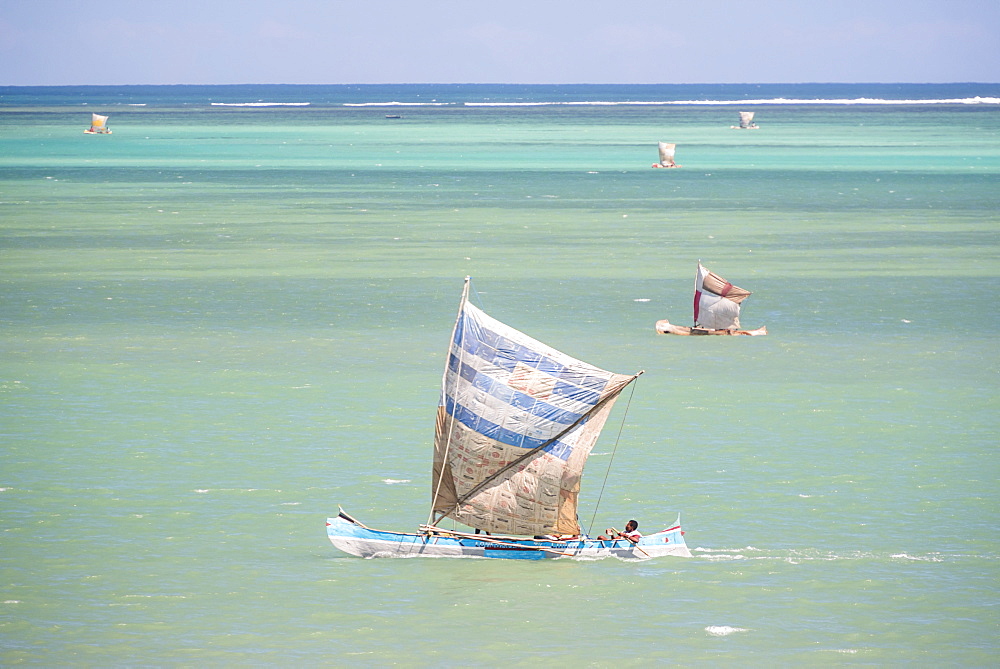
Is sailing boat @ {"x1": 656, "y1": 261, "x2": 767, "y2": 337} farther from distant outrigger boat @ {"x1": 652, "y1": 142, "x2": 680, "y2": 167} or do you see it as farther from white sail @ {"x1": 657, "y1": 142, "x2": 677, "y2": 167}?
white sail @ {"x1": 657, "y1": 142, "x2": 677, "y2": 167}

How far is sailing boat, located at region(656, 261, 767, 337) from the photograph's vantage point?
131 feet

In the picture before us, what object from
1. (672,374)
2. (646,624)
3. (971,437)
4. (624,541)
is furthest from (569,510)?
(672,374)

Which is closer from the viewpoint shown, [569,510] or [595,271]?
[569,510]

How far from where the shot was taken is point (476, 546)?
22.5 m

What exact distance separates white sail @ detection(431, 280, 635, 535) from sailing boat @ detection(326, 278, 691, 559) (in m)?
0.01

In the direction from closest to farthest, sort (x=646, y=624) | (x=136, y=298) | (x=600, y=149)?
(x=646, y=624)
(x=136, y=298)
(x=600, y=149)

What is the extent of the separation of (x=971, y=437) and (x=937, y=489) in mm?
3789

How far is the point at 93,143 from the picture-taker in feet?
461

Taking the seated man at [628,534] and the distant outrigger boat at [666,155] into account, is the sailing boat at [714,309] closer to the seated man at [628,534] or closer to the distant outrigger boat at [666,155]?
the seated man at [628,534]

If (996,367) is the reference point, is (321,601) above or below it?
below

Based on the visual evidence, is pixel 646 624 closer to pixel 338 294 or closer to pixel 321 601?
pixel 321 601

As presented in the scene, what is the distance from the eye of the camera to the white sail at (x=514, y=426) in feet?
73.4

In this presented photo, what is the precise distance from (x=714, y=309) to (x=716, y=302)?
21cm

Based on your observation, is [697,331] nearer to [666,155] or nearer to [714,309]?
[714,309]
